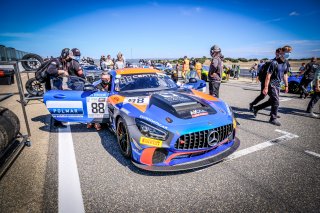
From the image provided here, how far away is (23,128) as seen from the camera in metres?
4.47

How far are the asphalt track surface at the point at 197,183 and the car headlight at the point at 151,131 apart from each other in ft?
2.15

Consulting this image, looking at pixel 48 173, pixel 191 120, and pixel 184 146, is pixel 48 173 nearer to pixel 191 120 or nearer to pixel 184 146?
pixel 184 146

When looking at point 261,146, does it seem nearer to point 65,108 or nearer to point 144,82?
point 144,82

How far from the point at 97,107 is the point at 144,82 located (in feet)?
3.63

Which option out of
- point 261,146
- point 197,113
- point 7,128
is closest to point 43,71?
point 7,128

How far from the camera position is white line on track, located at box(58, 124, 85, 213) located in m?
2.07

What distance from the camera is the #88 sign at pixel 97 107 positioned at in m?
3.67

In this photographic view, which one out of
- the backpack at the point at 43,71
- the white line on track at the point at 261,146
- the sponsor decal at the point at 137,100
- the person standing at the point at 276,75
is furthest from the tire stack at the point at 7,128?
the person standing at the point at 276,75

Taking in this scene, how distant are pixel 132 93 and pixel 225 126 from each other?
1793 mm

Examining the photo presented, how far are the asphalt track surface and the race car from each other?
0.98ft

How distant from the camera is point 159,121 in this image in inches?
96.7

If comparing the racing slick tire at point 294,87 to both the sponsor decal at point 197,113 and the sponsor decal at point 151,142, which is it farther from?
the sponsor decal at point 151,142

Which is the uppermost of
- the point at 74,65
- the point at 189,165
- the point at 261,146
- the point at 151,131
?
the point at 74,65

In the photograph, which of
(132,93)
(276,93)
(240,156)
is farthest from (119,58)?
(240,156)
